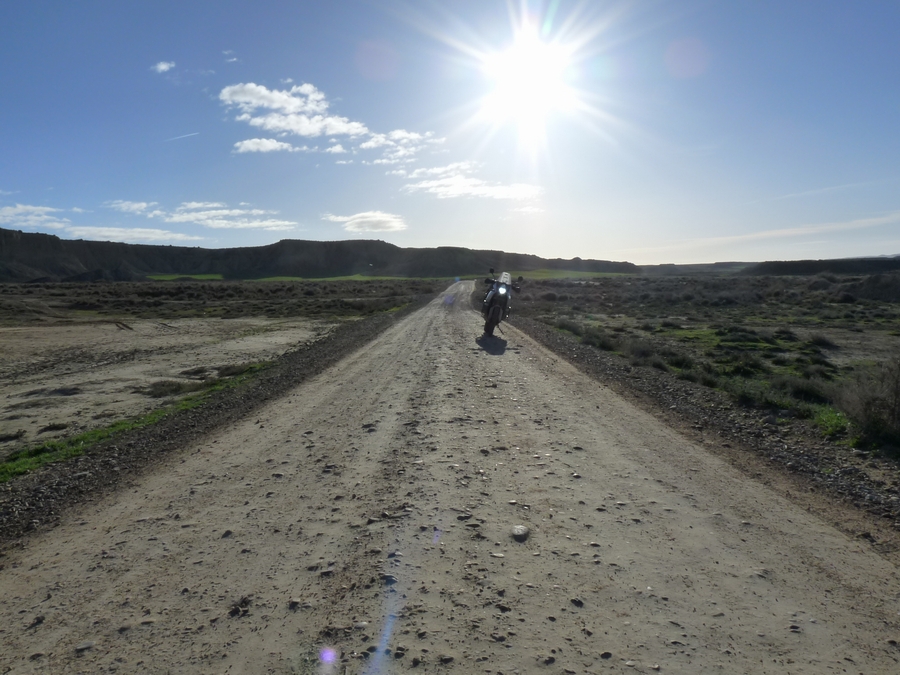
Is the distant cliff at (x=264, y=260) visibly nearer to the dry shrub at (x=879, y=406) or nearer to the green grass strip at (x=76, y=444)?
the green grass strip at (x=76, y=444)

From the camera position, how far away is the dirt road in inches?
135

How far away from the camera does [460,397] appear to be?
1021cm

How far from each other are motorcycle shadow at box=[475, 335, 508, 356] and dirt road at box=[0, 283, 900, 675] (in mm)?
8296

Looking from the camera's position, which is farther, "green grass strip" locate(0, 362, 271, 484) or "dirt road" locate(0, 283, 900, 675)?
"green grass strip" locate(0, 362, 271, 484)

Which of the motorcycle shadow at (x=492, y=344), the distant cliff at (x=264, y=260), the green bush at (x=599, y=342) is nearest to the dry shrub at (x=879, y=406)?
the motorcycle shadow at (x=492, y=344)

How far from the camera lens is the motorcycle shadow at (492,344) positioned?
52.3 ft

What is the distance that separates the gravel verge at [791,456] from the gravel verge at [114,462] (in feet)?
23.3

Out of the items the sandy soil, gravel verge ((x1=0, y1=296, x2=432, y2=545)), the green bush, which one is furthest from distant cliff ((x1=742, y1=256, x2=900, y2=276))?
gravel verge ((x1=0, y1=296, x2=432, y2=545))

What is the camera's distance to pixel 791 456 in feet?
24.0

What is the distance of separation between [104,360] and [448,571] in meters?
18.2

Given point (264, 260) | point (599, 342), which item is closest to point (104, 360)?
point (599, 342)

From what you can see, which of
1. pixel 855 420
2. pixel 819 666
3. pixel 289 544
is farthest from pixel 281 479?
pixel 855 420

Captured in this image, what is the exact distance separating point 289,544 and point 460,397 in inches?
222

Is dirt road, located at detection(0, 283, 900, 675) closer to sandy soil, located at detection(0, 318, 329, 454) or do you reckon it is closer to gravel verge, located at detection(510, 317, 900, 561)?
gravel verge, located at detection(510, 317, 900, 561)
